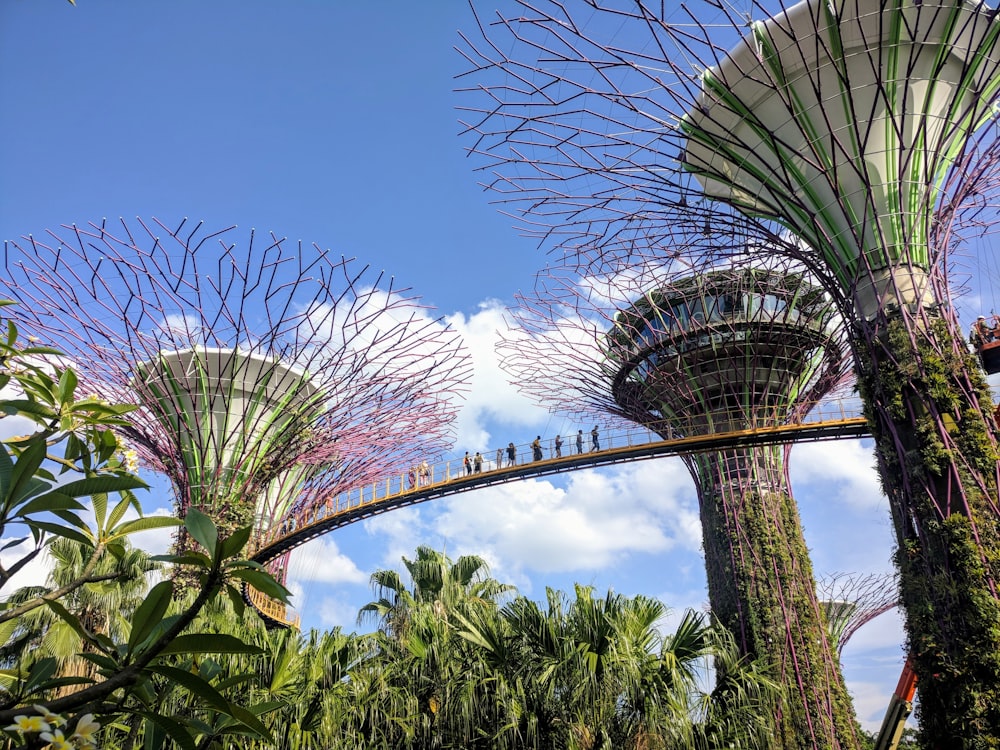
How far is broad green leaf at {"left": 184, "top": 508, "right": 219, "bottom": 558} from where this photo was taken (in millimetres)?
2225

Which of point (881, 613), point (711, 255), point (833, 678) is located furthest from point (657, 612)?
point (881, 613)

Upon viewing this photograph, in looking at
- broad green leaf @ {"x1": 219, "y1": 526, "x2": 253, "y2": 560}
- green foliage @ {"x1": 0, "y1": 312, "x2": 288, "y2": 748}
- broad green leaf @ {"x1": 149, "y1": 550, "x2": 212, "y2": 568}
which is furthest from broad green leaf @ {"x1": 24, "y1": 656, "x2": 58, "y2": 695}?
broad green leaf @ {"x1": 219, "y1": 526, "x2": 253, "y2": 560}

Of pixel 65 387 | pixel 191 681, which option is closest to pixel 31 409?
pixel 65 387

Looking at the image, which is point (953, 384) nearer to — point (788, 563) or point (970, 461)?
point (970, 461)

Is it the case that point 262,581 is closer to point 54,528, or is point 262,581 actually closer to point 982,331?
point 54,528

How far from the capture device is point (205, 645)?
2.53 m

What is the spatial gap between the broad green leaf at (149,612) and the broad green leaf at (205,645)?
0.10 meters

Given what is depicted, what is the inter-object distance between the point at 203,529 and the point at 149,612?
53cm

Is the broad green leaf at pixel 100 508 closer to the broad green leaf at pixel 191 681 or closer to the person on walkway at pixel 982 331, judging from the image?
the broad green leaf at pixel 191 681

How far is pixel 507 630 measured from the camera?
11656mm

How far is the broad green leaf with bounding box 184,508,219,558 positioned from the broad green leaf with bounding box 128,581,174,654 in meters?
0.33

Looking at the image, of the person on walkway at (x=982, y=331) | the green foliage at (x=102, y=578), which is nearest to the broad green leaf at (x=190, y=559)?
the green foliage at (x=102, y=578)

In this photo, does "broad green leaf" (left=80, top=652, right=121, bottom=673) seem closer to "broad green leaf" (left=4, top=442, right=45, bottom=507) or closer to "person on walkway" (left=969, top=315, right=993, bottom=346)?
"broad green leaf" (left=4, top=442, right=45, bottom=507)

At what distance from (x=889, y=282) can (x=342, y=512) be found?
58.1ft
